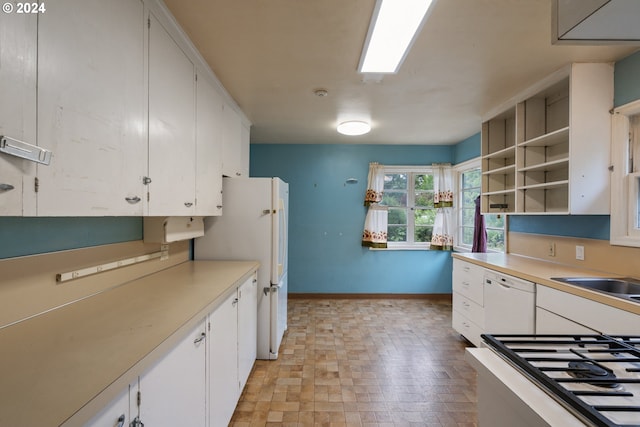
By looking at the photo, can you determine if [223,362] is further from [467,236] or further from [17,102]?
[467,236]

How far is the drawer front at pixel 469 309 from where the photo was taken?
263cm

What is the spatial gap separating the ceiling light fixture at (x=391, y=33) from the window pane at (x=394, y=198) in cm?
265

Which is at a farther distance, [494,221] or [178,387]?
[494,221]

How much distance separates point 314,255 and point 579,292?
3.26 m

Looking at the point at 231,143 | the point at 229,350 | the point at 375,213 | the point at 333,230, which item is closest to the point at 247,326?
the point at 229,350

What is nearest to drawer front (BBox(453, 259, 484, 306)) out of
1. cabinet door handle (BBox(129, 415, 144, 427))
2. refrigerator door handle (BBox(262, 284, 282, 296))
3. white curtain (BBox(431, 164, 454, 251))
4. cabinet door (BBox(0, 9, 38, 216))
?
white curtain (BBox(431, 164, 454, 251))

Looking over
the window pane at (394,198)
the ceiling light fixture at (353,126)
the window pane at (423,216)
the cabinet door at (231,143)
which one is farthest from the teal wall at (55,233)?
the window pane at (423,216)

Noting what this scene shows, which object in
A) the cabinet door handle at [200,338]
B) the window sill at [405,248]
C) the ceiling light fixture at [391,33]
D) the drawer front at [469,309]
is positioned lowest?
the drawer front at [469,309]

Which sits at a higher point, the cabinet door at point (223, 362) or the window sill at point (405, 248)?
the window sill at point (405, 248)

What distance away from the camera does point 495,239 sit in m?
3.70

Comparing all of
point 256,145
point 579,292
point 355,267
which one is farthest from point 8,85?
point 355,267

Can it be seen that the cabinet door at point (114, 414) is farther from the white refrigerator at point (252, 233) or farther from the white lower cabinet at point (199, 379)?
the white refrigerator at point (252, 233)

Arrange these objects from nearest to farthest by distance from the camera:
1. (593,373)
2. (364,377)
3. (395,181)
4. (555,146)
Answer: (593,373), (364,377), (555,146), (395,181)

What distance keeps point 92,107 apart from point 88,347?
85cm
